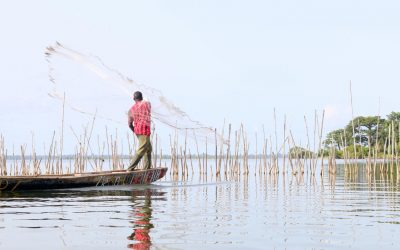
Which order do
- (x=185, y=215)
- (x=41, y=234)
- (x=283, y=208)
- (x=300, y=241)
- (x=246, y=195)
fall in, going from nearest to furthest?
1. (x=300, y=241)
2. (x=41, y=234)
3. (x=185, y=215)
4. (x=283, y=208)
5. (x=246, y=195)

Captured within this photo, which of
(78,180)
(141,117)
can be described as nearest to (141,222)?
(78,180)

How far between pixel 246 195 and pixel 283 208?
9.11ft

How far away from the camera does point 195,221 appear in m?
8.14

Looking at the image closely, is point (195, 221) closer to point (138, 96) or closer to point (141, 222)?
point (141, 222)

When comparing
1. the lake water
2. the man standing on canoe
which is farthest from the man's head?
the lake water

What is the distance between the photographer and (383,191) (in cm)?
1416

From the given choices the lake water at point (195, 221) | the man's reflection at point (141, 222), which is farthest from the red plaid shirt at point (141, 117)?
the man's reflection at point (141, 222)

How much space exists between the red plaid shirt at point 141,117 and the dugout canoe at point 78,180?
3.16 feet

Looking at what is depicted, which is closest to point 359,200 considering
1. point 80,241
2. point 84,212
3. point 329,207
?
point 329,207

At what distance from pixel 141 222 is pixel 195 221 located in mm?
696

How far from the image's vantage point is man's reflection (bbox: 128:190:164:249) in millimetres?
6414

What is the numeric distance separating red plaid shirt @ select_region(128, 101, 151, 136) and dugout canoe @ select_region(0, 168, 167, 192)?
3.16 feet

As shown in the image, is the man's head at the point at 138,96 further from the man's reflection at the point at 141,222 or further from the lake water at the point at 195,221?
the man's reflection at the point at 141,222

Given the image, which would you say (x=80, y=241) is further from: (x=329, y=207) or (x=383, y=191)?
(x=383, y=191)
